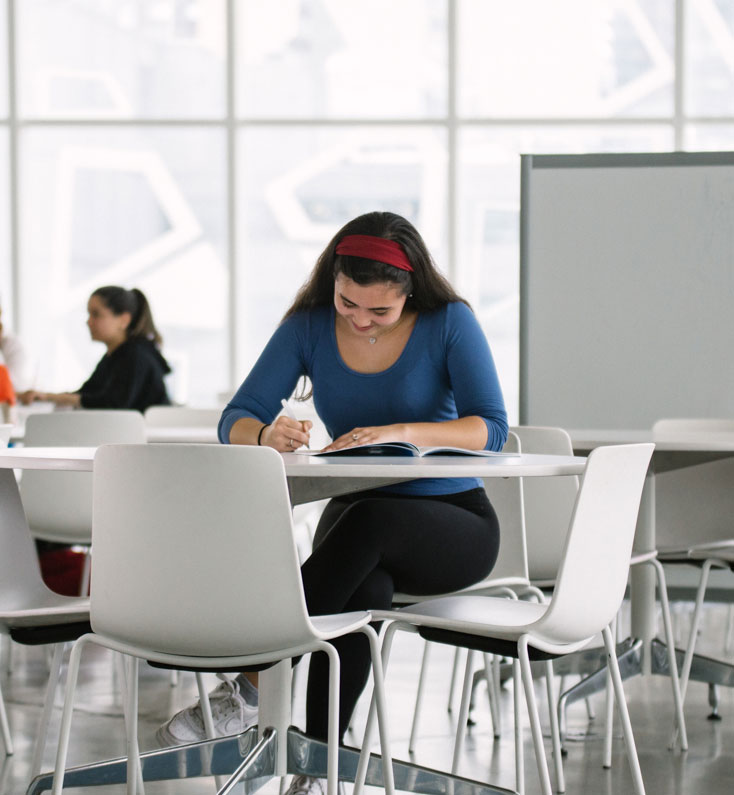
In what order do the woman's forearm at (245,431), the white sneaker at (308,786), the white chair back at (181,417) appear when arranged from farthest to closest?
1. the white chair back at (181,417)
2. the woman's forearm at (245,431)
3. the white sneaker at (308,786)

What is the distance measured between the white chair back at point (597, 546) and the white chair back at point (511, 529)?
599 millimetres

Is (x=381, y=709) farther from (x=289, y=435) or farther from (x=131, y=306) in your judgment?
(x=131, y=306)

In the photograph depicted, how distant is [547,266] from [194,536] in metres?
3.18

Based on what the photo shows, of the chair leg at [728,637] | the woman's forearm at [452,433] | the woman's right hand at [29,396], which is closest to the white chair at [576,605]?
the woman's forearm at [452,433]

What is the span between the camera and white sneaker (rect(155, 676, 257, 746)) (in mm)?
2396

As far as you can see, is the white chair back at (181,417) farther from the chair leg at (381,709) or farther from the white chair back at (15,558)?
the chair leg at (381,709)

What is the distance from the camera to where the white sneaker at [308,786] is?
6.95 ft

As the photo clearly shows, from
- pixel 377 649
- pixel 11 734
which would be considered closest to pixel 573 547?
pixel 377 649

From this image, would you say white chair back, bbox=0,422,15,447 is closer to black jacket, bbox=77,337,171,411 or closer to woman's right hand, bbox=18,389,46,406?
black jacket, bbox=77,337,171,411

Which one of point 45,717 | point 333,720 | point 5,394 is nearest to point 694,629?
point 333,720

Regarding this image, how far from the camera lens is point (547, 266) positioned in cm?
470

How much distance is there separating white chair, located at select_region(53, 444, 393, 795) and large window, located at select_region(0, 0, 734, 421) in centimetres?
586

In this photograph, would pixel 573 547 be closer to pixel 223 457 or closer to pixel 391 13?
pixel 223 457

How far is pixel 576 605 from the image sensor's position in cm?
199
